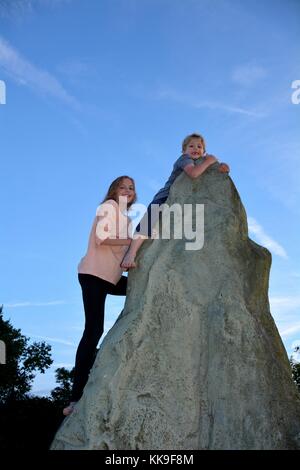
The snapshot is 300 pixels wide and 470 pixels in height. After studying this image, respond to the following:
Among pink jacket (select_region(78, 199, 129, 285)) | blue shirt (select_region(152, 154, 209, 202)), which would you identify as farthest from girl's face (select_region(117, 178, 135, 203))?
blue shirt (select_region(152, 154, 209, 202))

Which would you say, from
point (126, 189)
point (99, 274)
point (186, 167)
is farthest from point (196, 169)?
point (99, 274)

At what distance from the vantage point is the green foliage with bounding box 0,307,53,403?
1379 inches

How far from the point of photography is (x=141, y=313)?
633cm

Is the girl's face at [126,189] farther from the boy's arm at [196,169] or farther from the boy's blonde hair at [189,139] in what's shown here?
the boy's blonde hair at [189,139]

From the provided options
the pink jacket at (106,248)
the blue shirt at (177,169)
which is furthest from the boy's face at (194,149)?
the pink jacket at (106,248)

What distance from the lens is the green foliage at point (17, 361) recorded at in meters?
35.0

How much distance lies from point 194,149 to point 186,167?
21.2 inches

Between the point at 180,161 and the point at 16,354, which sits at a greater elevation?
the point at 16,354

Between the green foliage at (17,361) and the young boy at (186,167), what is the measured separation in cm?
2943
